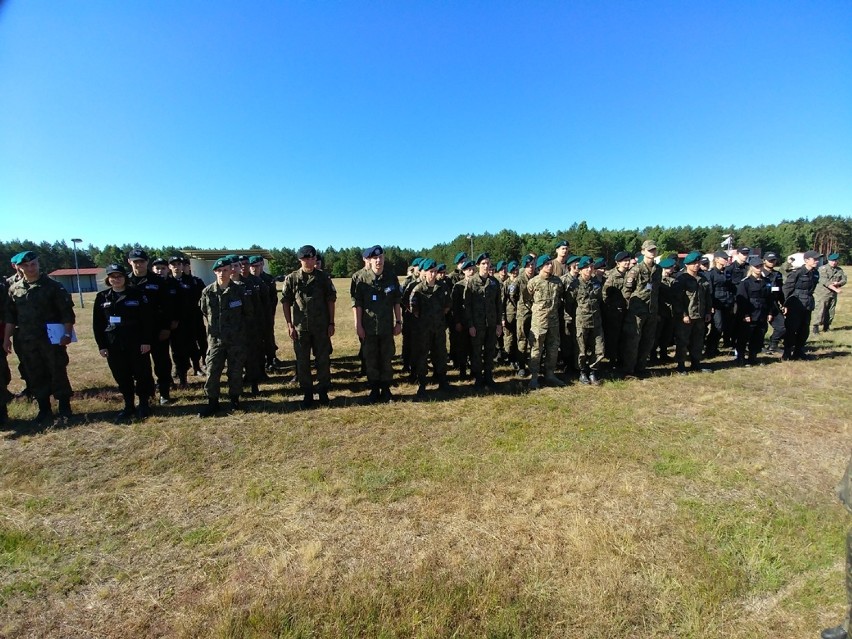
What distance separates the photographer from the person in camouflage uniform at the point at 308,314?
19.4 ft

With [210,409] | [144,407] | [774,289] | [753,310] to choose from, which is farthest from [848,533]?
[774,289]

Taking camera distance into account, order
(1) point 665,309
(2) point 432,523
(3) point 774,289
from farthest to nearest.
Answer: (3) point 774,289 → (1) point 665,309 → (2) point 432,523

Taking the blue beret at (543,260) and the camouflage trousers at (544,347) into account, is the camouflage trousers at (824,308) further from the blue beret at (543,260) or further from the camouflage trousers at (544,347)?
the camouflage trousers at (544,347)

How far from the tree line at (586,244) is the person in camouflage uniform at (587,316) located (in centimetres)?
5169

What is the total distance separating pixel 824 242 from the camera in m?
65.9

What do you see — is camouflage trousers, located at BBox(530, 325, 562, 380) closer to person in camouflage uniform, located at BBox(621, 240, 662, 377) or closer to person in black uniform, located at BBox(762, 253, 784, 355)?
person in camouflage uniform, located at BBox(621, 240, 662, 377)

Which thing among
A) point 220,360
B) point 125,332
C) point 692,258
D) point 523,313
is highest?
point 692,258

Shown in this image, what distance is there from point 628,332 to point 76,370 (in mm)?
11075

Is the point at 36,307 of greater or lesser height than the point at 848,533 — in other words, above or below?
above

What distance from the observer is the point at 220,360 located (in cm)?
563

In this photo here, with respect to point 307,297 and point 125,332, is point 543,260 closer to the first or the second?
point 307,297

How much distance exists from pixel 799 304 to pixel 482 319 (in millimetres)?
6445

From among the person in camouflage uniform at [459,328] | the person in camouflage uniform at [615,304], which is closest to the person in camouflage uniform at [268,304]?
the person in camouflage uniform at [459,328]

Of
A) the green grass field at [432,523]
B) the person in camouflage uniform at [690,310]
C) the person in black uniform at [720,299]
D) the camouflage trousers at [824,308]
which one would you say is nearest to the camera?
the green grass field at [432,523]
